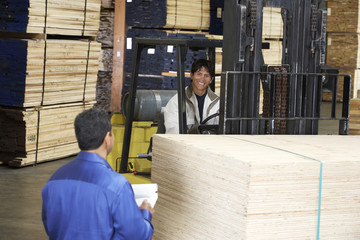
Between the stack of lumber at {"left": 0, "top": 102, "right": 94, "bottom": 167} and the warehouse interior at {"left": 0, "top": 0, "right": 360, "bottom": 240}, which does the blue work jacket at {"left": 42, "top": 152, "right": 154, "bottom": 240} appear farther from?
the stack of lumber at {"left": 0, "top": 102, "right": 94, "bottom": 167}

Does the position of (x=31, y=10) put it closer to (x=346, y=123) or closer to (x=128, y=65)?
(x=128, y=65)

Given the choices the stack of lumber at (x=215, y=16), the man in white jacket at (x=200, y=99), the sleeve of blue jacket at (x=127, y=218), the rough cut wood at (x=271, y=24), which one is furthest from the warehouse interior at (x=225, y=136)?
the rough cut wood at (x=271, y=24)

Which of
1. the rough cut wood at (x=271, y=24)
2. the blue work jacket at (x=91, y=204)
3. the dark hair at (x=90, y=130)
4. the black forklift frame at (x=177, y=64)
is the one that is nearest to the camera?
the blue work jacket at (x=91, y=204)

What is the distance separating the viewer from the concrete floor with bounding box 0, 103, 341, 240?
572cm

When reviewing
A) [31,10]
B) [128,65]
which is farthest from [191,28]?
[31,10]

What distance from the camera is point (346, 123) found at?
4.38m

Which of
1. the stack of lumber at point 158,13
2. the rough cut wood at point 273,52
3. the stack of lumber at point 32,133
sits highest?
the stack of lumber at point 158,13

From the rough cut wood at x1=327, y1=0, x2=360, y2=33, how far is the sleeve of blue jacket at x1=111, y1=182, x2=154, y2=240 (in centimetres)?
1509

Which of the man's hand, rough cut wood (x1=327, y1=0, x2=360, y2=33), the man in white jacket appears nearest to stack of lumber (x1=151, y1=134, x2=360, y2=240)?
the man's hand

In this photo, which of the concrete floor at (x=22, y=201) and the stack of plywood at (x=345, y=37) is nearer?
the concrete floor at (x=22, y=201)

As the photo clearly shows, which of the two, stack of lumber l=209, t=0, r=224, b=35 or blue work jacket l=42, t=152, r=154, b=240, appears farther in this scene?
stack of lumber l=209, t=0, r=224, b=35

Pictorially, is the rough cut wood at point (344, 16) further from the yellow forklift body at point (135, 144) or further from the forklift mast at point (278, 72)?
the forklift mast at point (278, 72)

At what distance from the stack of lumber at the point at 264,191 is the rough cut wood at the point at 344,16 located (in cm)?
1418

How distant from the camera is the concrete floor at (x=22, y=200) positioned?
18.8 ft
